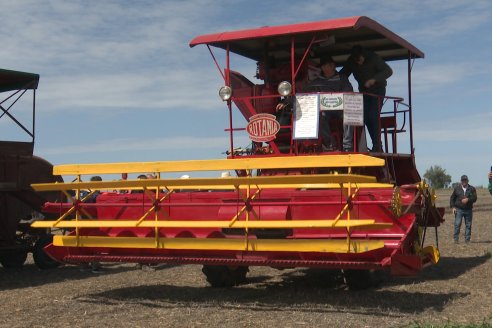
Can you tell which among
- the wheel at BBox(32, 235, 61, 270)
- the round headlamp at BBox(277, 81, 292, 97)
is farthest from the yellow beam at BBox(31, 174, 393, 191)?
the wheel at BBox(32, 235, 61, 270)

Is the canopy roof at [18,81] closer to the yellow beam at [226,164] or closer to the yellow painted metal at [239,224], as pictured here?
the yellow beam at [226,164]

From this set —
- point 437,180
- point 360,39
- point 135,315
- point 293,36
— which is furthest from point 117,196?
point 437,180

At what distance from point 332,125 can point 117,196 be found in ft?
10.5

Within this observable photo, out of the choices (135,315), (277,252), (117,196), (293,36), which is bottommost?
(135,315)

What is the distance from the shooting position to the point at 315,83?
9773mm

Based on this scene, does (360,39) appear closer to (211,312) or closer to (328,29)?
(328,29)

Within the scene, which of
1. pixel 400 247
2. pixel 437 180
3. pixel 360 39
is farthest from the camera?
pixel 437 180

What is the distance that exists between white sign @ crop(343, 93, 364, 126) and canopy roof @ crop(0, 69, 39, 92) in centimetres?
579

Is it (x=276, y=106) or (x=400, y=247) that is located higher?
(x=276, y=106)

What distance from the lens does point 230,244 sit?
7301 millimetres

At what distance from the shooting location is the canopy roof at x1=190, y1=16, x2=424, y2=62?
29.5ft

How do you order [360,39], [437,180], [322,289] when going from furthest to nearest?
1. [437,180]
2. [360,39]
3. [322,289]

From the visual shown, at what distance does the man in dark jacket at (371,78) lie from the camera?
9812 mm

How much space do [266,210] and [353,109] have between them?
2.25 m
